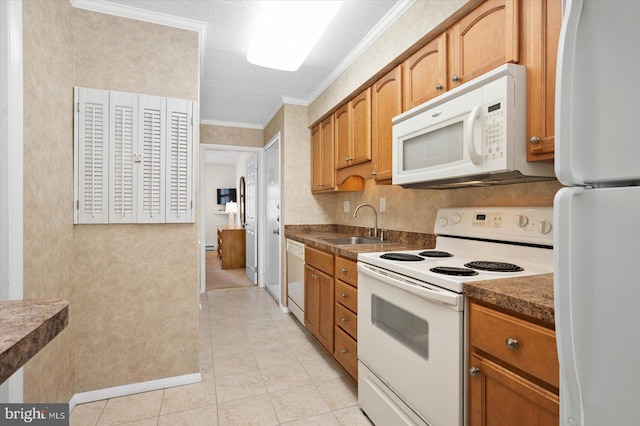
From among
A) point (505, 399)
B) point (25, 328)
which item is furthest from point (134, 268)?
point (505, 399)

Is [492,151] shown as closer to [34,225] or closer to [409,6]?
[409,6]

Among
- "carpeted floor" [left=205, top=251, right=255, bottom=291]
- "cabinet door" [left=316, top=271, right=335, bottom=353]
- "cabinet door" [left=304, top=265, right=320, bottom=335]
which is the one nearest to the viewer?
"cabinet door" [left=316, top=271, right=335, bottom=353]

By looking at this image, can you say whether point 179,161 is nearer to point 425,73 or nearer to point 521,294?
point 425,73

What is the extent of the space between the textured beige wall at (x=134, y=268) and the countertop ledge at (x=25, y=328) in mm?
1463

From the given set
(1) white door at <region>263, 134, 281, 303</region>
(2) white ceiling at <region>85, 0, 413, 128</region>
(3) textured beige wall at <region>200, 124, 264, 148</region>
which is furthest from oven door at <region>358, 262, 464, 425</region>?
(3) textured beige wall at <region>200, 124, 264, 148</region>

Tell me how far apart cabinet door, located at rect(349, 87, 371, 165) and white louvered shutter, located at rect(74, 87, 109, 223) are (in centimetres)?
176

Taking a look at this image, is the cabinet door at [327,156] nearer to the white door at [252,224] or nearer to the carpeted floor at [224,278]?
the white door at [252,224]

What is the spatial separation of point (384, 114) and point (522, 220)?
1157 millimetres

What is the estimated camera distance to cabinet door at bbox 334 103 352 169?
281 centimetres

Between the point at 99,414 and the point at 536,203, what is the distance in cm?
263

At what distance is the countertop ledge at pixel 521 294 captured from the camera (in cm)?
89

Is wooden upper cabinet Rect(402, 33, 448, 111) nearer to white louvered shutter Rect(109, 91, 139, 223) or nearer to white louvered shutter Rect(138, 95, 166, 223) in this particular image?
white louvered shutter Rect(138, 95, 166, 223)

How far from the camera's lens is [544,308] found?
2.86 ft

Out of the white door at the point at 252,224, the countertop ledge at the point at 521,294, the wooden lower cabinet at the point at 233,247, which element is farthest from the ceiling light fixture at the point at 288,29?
the wooden lower cabinet at the point at 233,247
